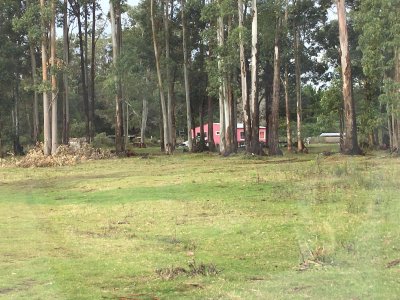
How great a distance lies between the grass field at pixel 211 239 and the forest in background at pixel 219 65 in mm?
13082

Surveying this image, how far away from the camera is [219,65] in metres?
35.1

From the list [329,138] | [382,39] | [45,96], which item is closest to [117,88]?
[45,96]

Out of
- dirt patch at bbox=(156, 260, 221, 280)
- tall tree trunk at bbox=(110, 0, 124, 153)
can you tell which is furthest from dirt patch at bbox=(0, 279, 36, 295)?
tall tree trunk at bbox=(110, 0, 124, 153)

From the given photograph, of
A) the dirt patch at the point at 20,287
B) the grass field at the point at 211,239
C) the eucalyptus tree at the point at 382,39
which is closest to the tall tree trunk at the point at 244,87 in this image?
the eucalyptus tree at the point at 382,39

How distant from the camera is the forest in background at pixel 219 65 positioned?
30.9 metres

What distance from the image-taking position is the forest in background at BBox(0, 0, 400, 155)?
101 feet

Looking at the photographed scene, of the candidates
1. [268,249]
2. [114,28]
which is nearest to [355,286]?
[268,249]

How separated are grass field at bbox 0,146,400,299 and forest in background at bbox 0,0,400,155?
13.1 meters

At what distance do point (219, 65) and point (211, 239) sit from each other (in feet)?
85.9

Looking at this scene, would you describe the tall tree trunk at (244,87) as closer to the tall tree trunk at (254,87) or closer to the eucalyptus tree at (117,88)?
the tall tree trunk at (254,87)

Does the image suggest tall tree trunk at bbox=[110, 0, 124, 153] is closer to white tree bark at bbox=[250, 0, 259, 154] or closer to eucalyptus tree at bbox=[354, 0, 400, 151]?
white tree bark at bbox=[250, 0, 259, 154]

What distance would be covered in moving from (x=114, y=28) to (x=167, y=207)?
80.3 ft

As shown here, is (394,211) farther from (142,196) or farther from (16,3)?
(16,3)

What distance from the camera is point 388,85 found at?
27.5 m
